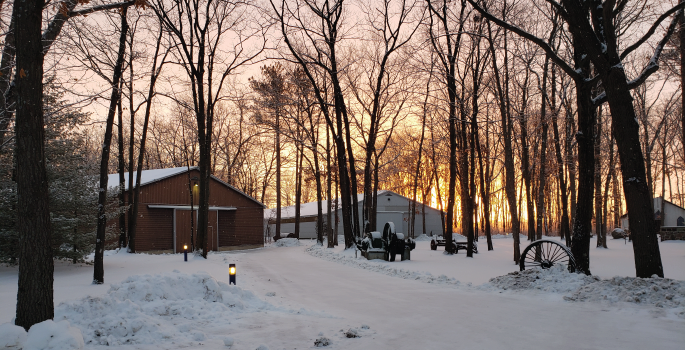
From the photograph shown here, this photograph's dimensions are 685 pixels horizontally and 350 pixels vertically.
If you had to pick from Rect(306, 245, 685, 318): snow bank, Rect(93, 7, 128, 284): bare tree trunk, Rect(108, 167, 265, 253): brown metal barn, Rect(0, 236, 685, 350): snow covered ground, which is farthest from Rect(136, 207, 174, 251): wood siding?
Rect(306, 245, 685, 318): snow bank

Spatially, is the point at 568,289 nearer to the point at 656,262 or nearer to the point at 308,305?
the point at 656,262

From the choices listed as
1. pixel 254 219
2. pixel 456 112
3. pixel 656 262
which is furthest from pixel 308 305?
pixel 254 219

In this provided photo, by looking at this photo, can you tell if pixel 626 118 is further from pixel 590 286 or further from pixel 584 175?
pixel 590 286

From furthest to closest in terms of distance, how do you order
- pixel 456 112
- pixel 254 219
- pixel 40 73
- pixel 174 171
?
1. pixel 254 219
2. pixel 174 171
3. pixel 456 112
4. pixel 40 73

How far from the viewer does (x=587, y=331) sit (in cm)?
620

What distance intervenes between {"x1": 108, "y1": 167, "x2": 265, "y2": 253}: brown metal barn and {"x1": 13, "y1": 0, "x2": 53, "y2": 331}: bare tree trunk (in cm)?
1930

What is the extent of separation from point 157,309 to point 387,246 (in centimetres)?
1232

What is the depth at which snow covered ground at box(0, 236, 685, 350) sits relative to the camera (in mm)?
5730

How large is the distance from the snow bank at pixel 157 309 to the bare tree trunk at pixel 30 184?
562mm

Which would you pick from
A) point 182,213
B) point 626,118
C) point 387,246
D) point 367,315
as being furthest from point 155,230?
point 626,118

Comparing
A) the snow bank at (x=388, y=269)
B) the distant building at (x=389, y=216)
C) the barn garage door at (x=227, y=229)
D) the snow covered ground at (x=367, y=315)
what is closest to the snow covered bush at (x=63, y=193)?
the snow covered ground at (x=367, y=315)

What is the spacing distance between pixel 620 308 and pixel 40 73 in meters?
9.25

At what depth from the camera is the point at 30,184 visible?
5.76 m

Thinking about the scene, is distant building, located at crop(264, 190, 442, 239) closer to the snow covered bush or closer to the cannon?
the cannon
